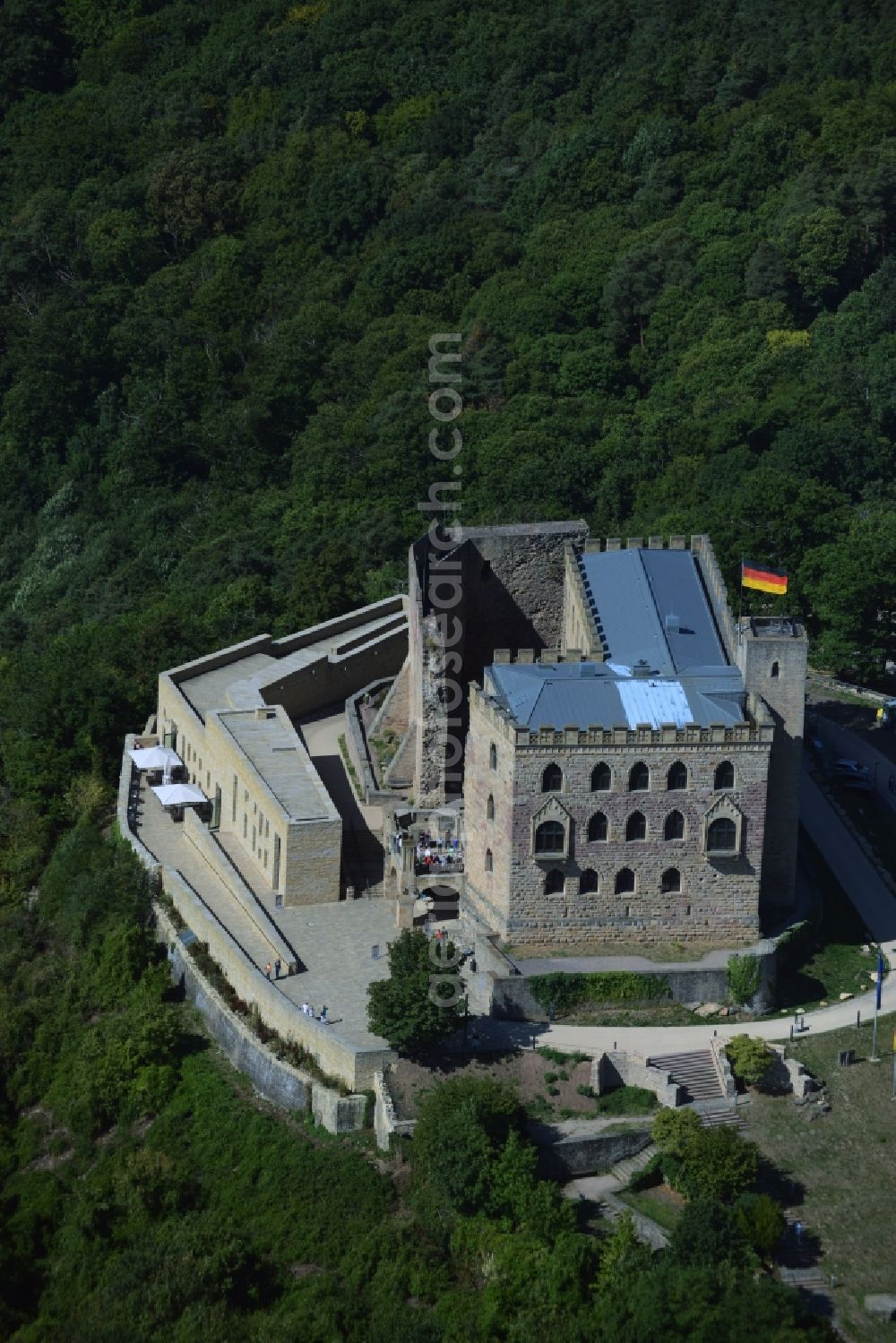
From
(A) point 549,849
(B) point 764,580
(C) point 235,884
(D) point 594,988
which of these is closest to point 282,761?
(C) point 235,884

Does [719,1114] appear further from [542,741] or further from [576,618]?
[576,618]

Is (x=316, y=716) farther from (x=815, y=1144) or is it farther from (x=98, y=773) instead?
(x=815, y=1144)

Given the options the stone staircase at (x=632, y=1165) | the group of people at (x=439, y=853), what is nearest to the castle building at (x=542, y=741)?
the group of people at (x=439, y=853)

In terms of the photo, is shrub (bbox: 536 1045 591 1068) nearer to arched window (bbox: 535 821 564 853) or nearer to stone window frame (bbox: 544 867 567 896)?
stone window frame (bbox: 544 867 567 896)

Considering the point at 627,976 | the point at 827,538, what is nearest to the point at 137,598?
the point at 827,538

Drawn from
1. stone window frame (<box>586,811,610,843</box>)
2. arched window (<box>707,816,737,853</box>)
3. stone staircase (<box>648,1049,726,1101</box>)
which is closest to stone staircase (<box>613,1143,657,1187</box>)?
stone staircase (<box>648,1049,726,1101</box>)

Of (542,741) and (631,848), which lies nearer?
(542,741)

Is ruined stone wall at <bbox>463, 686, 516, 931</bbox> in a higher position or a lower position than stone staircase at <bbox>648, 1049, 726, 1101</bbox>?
higher
